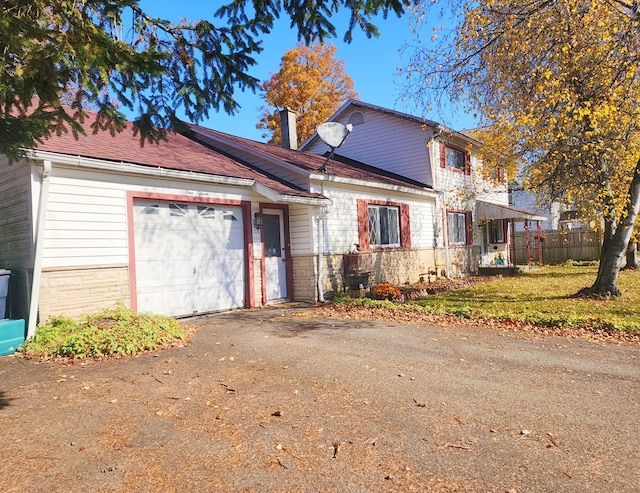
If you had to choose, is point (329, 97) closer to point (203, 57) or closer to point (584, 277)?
point (584, 277)

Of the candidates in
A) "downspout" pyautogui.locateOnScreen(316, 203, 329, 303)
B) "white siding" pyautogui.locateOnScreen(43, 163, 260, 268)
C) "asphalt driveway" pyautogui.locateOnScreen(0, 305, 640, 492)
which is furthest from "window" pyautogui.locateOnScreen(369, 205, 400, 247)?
"asphalt driveway" pyautogui.locateOnScreen(0, 305, 640, 492)

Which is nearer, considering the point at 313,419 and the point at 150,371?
the point at 313,419

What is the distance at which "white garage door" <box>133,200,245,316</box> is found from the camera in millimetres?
8578

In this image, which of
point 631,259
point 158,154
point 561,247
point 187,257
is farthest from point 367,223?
point 561,247

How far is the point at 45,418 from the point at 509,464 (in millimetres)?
3939

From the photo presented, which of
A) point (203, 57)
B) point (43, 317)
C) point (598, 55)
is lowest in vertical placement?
point (43, 317)

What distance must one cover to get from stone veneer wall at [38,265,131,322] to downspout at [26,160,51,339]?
5.7 inches

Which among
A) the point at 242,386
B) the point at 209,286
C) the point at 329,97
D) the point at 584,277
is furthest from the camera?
the point at 329,97

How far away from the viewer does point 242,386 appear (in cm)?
482

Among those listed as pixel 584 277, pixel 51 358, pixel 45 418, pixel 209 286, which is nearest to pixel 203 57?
pixel 45 418

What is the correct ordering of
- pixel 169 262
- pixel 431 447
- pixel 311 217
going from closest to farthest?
pixel 431 447 < pixel 169 262 < pixel 311 217

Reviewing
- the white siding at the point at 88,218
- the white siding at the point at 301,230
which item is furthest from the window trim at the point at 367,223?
the white siding at the point at 88,218

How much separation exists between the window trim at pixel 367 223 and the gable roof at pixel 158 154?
2.26 metres

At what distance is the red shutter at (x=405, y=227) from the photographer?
15125 millimetres
